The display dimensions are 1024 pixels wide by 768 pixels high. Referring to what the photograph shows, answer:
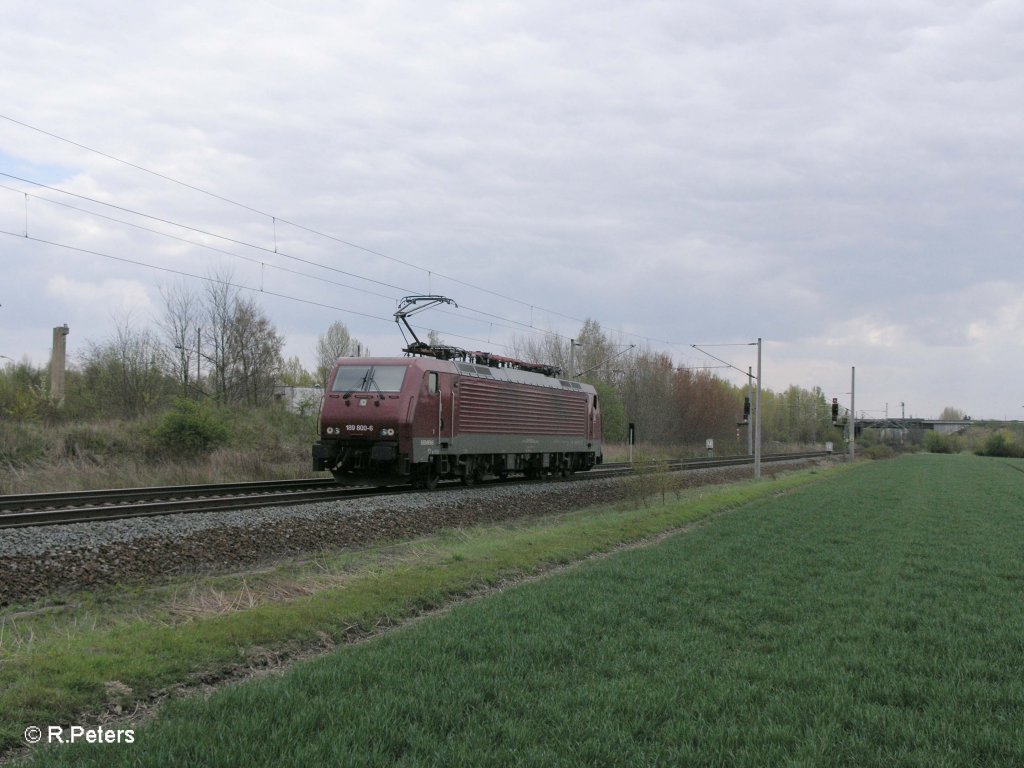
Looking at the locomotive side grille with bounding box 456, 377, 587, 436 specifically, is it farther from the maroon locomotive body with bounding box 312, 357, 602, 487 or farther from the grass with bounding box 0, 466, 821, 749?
the grass with bounding box 0, 466, 821, 749

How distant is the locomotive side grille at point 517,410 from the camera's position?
76.1ft

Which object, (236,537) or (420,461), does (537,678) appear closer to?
(236,537)

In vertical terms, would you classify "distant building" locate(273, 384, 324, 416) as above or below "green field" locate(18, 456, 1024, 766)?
above

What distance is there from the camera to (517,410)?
26.0 meters

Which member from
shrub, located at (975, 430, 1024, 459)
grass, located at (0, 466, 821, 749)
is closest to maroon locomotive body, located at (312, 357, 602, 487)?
grass, located at (0, 466, 821, 749)

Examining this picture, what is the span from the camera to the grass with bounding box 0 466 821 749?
18.6 feet

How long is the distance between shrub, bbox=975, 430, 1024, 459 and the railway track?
113788mm

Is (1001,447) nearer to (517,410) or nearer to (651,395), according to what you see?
(651,395)

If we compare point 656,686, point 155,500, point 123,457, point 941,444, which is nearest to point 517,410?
point 155,500

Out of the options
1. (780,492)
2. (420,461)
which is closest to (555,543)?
(420,461)

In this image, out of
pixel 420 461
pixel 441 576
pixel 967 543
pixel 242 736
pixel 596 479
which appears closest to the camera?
pixel 242 736

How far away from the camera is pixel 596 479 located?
98.8 feet

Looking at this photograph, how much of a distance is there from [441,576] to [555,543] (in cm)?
407

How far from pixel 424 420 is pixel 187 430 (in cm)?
940
